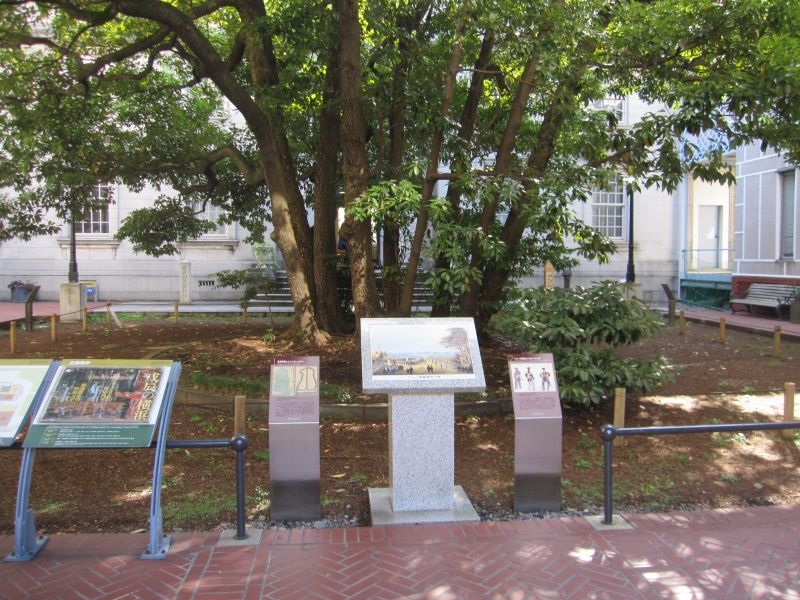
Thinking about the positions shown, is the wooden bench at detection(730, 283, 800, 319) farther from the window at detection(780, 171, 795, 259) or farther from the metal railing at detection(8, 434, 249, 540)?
the metal railing at detection(8, 434, 249, 540)

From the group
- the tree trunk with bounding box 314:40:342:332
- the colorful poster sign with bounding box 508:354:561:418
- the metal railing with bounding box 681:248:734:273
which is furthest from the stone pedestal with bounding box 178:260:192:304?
the colorful poster sign with bounding box 508:354:561:418

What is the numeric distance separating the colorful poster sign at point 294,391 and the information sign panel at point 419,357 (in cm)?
43

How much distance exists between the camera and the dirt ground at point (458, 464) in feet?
17.7

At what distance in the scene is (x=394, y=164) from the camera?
399 inches

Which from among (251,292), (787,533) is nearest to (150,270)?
(251,292)

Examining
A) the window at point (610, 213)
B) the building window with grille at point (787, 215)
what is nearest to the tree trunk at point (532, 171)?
the building window with grille at point (787, 215)

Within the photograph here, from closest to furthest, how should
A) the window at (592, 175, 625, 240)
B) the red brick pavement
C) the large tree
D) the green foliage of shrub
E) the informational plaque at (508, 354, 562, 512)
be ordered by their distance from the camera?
1. the red brick pavement
2. the informational plaque at (508, 354, 562, 512)
3. the green foliage of shrub
4. the large tree
5. the window at (592, 175, 625, 240)

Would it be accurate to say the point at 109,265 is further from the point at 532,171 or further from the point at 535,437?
the point at 535,437

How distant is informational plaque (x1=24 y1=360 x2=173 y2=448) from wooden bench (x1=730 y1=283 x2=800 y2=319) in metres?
18.6

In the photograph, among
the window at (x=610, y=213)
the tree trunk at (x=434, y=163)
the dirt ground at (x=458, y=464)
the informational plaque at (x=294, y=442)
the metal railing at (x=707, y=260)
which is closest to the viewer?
the informational plaque at (x=294, y=442)

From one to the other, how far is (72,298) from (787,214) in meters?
21.0

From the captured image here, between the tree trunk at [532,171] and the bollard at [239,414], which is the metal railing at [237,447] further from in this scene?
the tree trunk at [532,171]

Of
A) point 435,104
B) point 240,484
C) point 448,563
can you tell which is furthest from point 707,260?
point 240,484

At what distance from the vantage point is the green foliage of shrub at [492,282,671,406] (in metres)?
7.14
